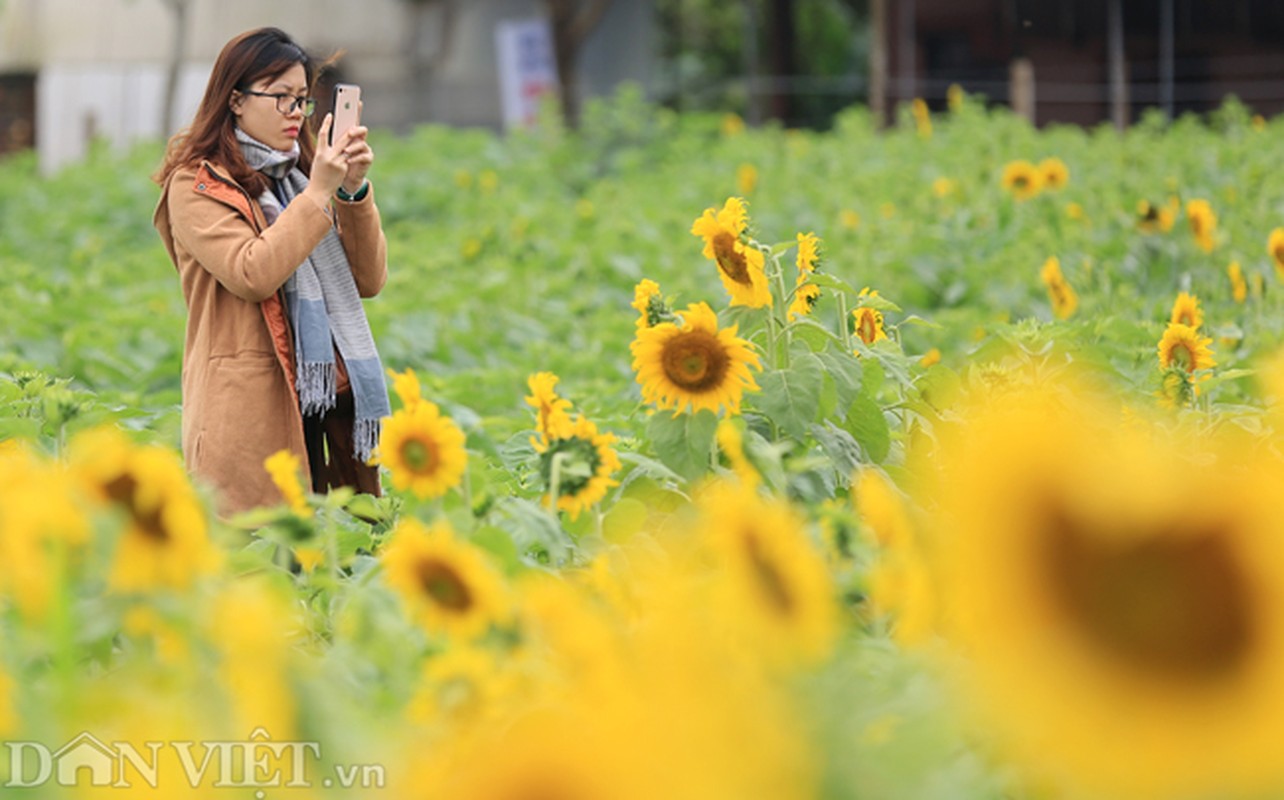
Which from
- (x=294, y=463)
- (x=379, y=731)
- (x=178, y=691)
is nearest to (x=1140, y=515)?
(x=379, y=731)

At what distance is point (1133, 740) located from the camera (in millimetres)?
823

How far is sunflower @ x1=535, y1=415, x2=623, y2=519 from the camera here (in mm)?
1858

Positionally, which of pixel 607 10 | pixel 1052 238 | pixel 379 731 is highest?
pixel 607 10

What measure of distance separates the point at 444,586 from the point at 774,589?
38cm

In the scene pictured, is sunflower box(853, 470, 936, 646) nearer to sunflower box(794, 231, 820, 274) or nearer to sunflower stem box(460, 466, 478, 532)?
sunflower stem box(460, 466, 478, 532)

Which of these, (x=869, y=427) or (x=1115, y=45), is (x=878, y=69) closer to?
(x=1115, y=45)

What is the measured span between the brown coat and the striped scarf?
0.13ft

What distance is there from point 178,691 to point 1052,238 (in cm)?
567

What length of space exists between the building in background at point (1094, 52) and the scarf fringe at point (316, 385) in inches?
531

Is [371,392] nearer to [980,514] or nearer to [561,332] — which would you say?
[980,514]

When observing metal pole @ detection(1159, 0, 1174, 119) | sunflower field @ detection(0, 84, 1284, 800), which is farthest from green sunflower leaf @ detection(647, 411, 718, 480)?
metal pole @ detection(1159, 0, 1174, 119)

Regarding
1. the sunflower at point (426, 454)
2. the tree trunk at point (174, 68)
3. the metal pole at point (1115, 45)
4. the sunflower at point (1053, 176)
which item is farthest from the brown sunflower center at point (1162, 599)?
the tree trunk at point (174, 68)

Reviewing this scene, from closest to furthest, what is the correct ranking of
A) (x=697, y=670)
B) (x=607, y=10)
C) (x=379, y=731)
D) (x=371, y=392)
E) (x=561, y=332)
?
(x=697, y=670) → (x=379, y=731) → (x=371, y=392) → (x=561, y=332) → (x=607, y=10)

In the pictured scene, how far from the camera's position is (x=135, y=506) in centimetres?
128
